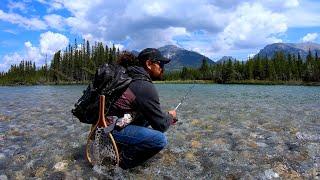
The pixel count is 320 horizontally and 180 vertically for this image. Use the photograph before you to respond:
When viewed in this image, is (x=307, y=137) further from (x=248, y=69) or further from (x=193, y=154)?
(x=248, y=69)

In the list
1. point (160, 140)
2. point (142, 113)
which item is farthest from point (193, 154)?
point (142, 113)

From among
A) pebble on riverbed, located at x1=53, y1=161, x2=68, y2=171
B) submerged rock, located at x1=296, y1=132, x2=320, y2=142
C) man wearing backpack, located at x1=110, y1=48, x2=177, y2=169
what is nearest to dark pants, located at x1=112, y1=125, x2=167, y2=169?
man wearing backpack, located at x1=110, y1=48, x2=177, y2=169

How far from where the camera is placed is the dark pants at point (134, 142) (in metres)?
7.88

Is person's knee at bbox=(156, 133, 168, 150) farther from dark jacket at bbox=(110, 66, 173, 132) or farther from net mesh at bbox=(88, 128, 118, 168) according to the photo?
net mesh at bbox=(88, 128, 118, 168)

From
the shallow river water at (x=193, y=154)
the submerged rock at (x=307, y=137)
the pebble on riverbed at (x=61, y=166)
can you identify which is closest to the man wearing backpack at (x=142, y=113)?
the shallow river water at (x=193, y=154)

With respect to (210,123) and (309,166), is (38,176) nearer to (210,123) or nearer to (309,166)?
(309,166)

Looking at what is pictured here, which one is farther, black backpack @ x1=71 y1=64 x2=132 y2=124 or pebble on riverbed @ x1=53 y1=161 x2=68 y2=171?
pebble on riverbed @ x1=53 y1=161 x2=68 y2=171

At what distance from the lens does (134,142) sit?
25.9 ft

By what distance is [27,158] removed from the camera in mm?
8992

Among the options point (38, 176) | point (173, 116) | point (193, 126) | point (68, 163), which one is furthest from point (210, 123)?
point (38, 176)

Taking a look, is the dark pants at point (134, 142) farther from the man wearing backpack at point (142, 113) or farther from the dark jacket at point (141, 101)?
the dark jacket at point (141, 101)

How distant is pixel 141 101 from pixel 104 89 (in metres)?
0.80

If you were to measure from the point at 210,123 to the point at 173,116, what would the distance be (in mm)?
6736

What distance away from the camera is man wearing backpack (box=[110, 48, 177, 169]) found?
756cm
